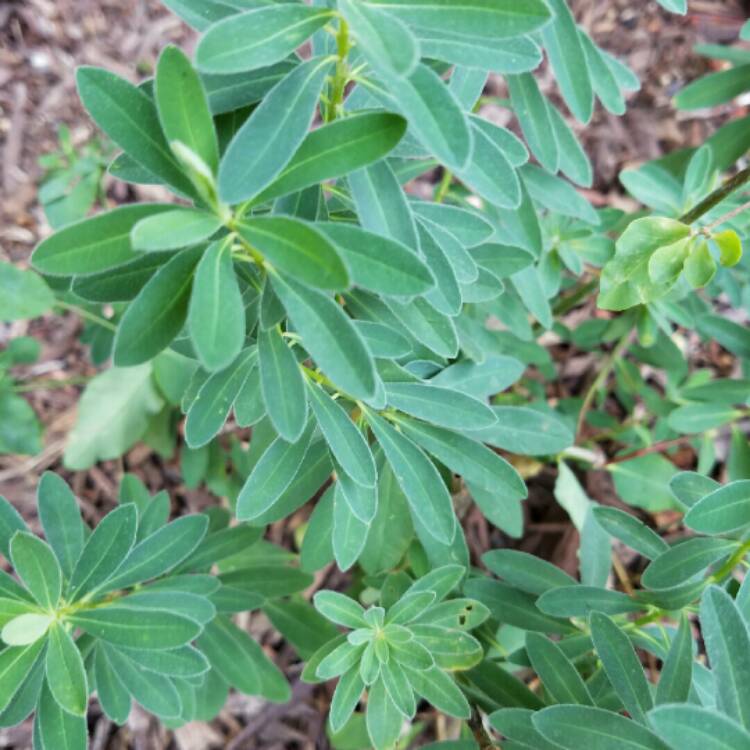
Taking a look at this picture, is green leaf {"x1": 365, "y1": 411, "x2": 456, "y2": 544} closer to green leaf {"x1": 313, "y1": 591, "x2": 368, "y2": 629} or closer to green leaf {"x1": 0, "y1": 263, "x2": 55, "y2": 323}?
green leaf {"x1": 313, "y1": 591, "x2": 368, "y2": 629}

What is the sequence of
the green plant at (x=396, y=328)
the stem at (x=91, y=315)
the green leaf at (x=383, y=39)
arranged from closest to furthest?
the green leaf at (x=383, y=39), the green plant at (x=396, y=328), the stem at (x=91, y=315)

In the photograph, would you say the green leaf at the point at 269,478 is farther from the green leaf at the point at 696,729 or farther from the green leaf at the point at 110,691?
the green leaf at the point at 696,729

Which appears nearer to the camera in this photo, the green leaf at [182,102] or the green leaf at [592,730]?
the green leaf at [182,102]

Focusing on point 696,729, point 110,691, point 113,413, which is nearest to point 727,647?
point 696,729

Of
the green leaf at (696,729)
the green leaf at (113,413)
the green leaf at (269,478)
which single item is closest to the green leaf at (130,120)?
the green leaf at (269,478)

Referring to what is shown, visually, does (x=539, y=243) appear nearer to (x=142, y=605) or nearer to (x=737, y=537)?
(x=737, y=537)

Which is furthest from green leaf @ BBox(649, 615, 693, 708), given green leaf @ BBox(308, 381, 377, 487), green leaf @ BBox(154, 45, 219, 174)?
green leaf @ BBox(154, 45, 219, 174)

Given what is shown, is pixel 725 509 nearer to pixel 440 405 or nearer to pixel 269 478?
pixel 440 405
